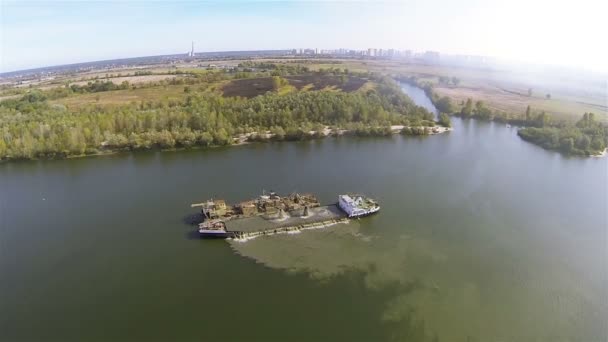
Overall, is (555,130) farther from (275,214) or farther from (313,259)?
(313,259)

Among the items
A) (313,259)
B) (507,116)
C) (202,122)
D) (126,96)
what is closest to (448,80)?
(507,116)

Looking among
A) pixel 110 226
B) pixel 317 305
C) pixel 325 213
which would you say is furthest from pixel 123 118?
pixel 317 305

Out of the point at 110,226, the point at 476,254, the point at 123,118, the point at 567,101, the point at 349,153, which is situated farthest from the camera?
the point at 567,101

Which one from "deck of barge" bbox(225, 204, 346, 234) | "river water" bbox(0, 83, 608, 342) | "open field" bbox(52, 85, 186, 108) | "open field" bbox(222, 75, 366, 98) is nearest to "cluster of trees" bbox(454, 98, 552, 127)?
"open field" bbox(222, 75, 366, 98)

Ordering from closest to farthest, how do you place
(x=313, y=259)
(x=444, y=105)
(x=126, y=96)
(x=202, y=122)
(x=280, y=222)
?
1. (x=313, y=259)
2. (x=280, y=222)
3. (x=202, y=122)
4. (x=444, y=105)
5. (x=126, y=96)

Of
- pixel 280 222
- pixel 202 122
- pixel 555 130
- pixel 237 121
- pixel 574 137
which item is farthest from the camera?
pixel 237 121

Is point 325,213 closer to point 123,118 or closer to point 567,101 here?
point 123,118

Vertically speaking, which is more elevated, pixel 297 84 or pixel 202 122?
pixel 297 84

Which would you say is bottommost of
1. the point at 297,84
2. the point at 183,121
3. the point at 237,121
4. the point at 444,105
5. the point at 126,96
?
the point at 237,121
